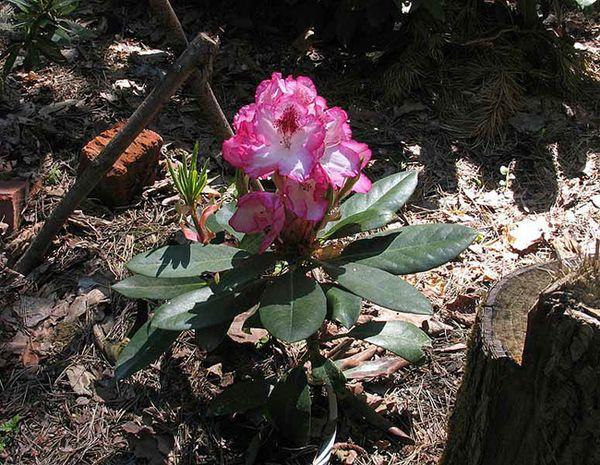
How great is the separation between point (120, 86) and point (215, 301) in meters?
2.06

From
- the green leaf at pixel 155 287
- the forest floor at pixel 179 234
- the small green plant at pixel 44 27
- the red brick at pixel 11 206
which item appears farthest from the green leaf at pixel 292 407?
the small green plant at pixel 44 27

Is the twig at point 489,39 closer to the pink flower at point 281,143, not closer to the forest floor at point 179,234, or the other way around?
the forest floor at point 179,234

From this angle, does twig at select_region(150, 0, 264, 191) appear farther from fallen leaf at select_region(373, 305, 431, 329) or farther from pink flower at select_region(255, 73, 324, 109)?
fallen leaf at select_region(373, 305, 431, 329)

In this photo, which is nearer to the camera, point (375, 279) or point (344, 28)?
point (375, 279)

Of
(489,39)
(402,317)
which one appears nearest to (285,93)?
(402,317)

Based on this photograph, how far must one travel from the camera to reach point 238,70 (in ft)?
12.6

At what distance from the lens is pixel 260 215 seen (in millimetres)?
1836

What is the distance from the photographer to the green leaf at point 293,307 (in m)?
1.70

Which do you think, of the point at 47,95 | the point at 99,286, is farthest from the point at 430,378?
the point at 47,95

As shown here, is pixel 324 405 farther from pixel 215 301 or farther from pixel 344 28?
pixel 344 28

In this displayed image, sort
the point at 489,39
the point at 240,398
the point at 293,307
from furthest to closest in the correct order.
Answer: the point at 489,39 → the point at 240,398 → the point at 293,307

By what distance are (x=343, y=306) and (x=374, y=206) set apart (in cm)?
37

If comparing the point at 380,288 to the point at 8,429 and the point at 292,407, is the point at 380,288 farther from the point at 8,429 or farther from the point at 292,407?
the point at 8,429

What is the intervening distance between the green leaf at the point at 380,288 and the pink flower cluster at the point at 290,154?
187mm
